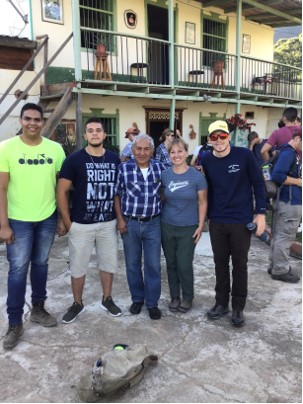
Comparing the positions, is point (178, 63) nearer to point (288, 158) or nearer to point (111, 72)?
point (111, 72)

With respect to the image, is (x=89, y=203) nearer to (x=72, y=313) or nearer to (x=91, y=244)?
(x=91, y=244)

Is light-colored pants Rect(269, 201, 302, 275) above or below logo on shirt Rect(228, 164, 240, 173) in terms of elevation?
below

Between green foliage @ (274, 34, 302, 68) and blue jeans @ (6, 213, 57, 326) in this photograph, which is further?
green foliage @ (274, 34, 302, 68)

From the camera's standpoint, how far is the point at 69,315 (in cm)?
338

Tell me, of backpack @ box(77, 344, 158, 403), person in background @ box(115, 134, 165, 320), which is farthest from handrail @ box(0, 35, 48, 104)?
backpack @ box(77, 344, 158, 403)

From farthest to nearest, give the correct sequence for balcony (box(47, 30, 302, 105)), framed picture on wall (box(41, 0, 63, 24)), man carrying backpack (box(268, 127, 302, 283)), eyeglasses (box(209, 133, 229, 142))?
balcony (box(47, 30, 302, 105)) < framed picture on wall (box(41, 0, 63, 24)) < man carrying backpack (box(268, 127, 302, 283)) < eyeglasses (box(209, 133, 229, 142))

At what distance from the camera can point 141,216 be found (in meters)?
3.22

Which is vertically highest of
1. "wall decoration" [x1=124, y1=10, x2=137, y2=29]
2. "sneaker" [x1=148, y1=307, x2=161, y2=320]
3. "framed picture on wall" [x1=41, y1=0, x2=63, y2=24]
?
"wall decoration" [x1=124, y1=10, x2=137, y2=29]

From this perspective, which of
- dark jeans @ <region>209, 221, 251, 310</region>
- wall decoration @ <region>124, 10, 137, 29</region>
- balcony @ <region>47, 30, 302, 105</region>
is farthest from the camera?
wall decoration @ <region>124, 10, 137, 29</region>

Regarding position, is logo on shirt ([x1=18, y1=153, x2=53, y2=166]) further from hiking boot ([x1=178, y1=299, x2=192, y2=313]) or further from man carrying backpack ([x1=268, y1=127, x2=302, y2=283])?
man carrying backpack ([x1=268, y1=127, x2=302, y2=283])

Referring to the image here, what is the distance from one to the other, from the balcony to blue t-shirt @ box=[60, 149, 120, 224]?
15.4ft

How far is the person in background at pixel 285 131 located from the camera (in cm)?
523

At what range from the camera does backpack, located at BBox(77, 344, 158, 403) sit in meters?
2.32

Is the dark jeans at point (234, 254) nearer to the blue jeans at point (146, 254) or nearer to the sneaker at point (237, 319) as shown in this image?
the sneaker at point (237, 319)
